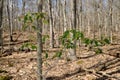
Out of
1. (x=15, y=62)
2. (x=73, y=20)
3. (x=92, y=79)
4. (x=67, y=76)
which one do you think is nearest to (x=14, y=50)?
(x=15, y=62)

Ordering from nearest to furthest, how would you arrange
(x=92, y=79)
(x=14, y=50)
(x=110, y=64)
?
(x=92, y=79)
(x=110, y=64)
(x=14, y=50)

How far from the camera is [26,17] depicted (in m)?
3.20

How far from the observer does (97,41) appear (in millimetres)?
3262

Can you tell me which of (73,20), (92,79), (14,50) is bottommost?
(92,79)

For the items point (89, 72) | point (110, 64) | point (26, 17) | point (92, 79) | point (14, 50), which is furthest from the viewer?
point (14, 50)

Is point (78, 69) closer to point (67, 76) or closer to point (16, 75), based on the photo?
point (67, 76)

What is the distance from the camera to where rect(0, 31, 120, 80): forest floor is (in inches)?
433

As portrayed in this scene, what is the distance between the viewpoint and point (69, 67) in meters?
12.5

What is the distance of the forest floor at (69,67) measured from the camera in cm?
1101

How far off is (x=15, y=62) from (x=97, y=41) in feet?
35.0

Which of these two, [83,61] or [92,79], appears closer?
[92,79]

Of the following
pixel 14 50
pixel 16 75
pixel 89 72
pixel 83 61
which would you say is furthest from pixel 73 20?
pixel 14 50

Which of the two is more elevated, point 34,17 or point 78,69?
point 34,17

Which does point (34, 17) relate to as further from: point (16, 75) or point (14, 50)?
point (14, 50)
